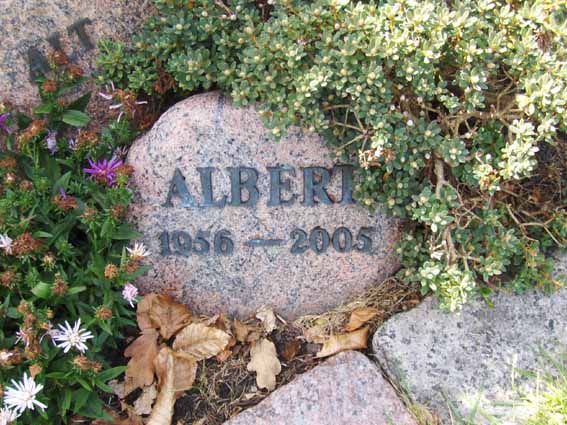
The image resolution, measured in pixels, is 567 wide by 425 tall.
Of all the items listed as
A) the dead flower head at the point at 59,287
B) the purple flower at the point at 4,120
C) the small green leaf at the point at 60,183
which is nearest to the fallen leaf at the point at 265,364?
the dead flower head at the point at 59,287

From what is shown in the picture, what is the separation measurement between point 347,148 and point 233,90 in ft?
→ 1.74

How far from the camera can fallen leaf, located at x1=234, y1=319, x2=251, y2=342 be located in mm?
2867

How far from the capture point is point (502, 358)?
269cm

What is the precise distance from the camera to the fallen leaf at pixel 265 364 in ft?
8.92

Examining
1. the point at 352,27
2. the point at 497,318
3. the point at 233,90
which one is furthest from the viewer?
the point at 497,318

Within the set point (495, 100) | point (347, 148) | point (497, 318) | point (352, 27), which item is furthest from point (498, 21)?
point (497, 318)

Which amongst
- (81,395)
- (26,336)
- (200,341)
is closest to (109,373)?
(81,395)

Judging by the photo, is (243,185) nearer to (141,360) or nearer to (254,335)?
(254,335)

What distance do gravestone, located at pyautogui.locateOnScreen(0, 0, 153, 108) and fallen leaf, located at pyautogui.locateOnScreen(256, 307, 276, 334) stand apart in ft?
4.55

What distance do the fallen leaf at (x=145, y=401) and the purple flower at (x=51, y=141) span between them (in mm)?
1131

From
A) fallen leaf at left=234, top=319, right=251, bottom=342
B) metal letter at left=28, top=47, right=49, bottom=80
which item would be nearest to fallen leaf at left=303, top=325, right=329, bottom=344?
fallen leaf at left=234, top=319, right=251, bottom=342

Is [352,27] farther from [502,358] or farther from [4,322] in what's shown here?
[4,322]

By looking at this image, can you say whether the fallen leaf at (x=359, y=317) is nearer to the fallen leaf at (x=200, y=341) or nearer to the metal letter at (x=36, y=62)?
the fallen leaf at (x=200, y=341)

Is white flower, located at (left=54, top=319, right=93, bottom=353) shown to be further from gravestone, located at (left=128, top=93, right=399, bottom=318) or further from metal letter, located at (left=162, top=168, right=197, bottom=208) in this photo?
metal letter, located at (left=162, top=168, right=197, bottom=208)
